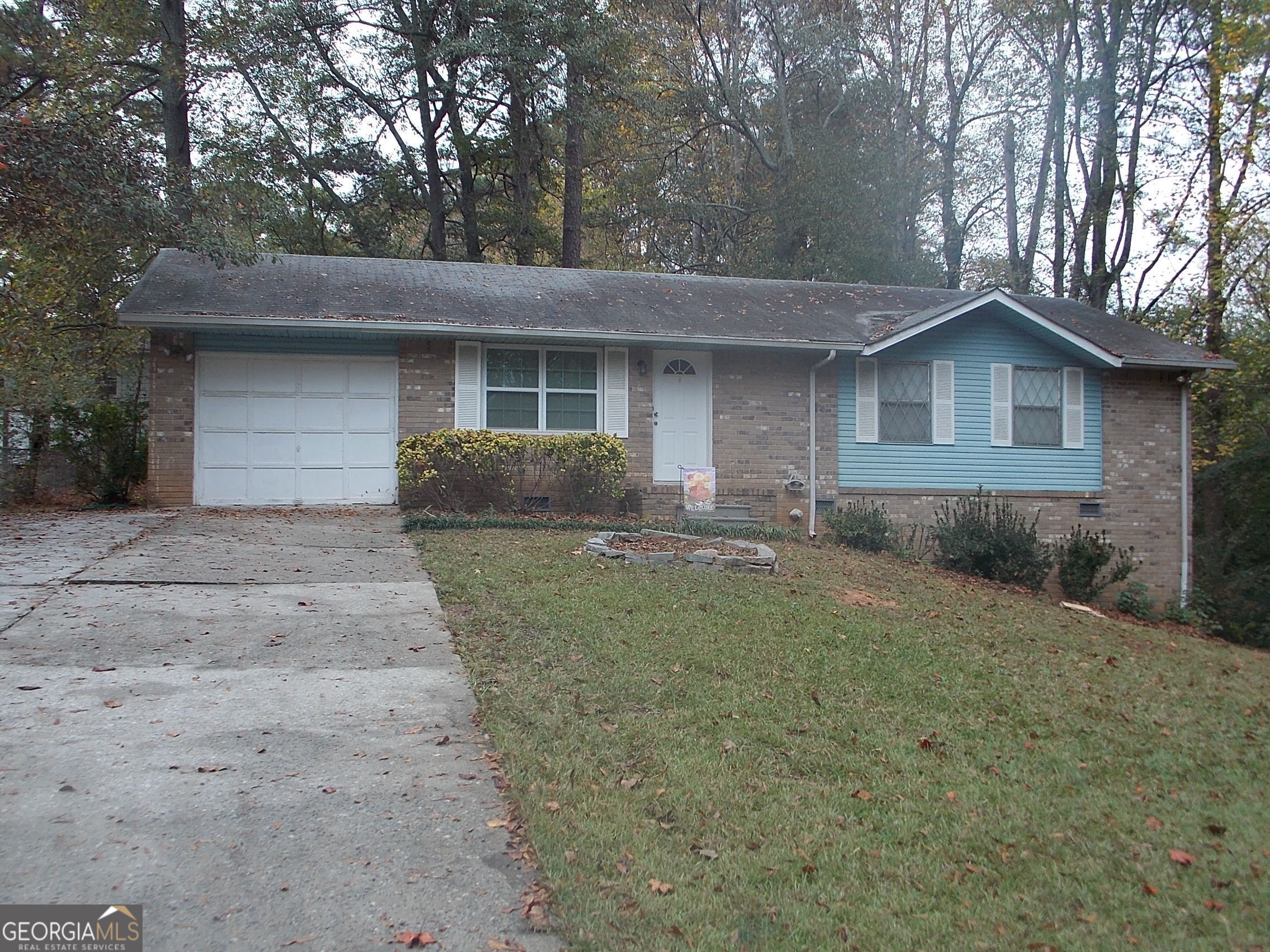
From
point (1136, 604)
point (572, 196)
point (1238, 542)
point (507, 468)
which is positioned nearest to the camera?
point (507, 468)

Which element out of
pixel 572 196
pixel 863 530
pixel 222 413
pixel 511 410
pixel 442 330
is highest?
pixel 572 196

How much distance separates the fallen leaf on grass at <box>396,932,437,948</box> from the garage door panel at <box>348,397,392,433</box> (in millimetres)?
11168

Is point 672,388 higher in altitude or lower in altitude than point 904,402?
higher

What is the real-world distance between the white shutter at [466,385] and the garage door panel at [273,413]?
91.0 inches

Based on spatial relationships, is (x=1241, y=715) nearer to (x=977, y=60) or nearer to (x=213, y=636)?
(x=213, y=636)

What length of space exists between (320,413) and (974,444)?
10246 millimetres

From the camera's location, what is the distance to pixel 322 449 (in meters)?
13.4

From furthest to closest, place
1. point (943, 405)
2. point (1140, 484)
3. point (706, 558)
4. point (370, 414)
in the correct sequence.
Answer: point (1140, 484) → point (943, 405) → point (370, 414) → point (706, 558)

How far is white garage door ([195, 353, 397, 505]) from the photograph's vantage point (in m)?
13.0

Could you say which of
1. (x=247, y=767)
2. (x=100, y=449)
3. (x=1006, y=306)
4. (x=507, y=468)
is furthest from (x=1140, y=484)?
(x=100, y=449)

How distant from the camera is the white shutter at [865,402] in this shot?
14.9m

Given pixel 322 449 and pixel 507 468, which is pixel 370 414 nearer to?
pixel 322 449

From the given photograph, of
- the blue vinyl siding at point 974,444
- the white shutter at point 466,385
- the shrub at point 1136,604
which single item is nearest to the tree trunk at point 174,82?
the white shutter at point 466,385

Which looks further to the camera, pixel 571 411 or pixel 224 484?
pixel 571 411
